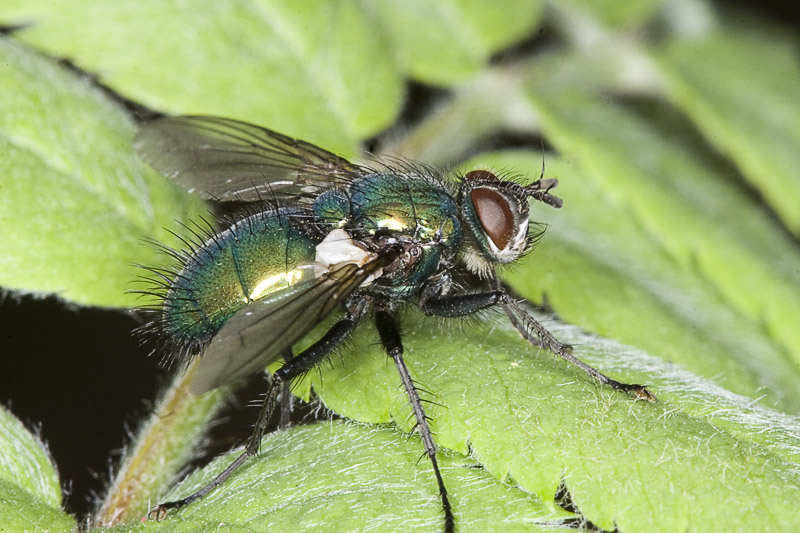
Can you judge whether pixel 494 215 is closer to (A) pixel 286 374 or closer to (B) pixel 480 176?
(B) pixel 480 176

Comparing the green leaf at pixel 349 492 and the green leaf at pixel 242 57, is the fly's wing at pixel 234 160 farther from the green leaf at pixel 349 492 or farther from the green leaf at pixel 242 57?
the green leaf at pixel 349 492

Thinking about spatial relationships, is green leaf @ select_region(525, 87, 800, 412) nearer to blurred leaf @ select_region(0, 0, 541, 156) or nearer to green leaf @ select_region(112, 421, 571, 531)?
blurred leaf @ select_region(0, 0, 541, 156)

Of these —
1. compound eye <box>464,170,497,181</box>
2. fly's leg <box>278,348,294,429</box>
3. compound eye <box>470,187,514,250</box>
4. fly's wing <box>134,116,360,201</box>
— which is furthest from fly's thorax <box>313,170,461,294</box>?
fly's leg <box>278,348,294,429</box>

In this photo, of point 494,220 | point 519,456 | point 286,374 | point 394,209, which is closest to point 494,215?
point 494,220

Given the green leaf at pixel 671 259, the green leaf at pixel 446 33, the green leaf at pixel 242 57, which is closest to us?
the green leaf at pixel 671 259

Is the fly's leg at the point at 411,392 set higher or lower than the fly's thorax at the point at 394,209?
lower

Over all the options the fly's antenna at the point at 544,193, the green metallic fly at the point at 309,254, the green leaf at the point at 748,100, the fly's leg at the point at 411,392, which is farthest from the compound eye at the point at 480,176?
the green leaf at the point at 748,100
